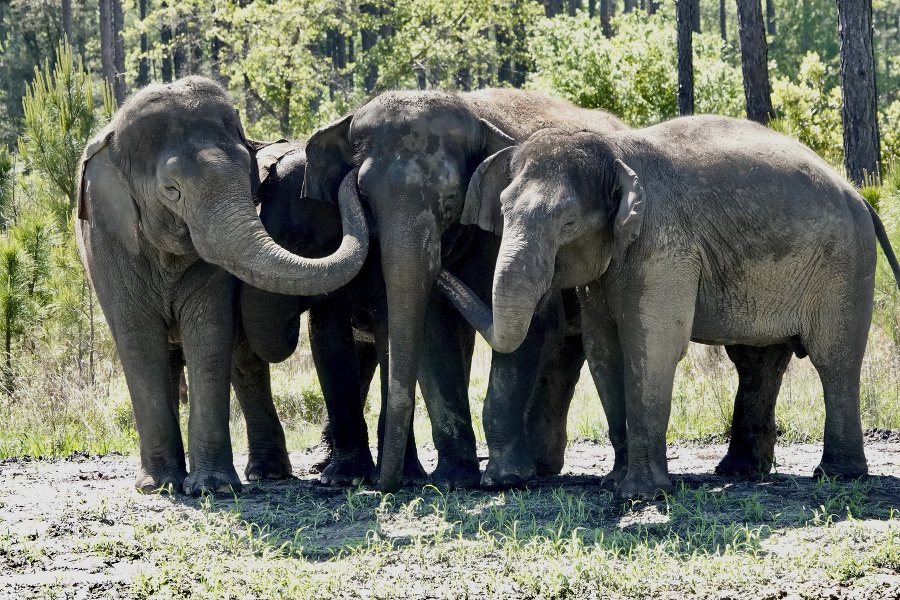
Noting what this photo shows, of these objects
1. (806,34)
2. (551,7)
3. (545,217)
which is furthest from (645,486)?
(806,34)

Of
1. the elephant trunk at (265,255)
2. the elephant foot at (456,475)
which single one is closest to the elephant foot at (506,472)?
the elephant foot at (456,475)

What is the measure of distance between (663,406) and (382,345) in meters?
1.98

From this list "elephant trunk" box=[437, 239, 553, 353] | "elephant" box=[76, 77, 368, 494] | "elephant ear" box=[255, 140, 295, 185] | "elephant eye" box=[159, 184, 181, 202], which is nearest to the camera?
"elephant trunk" box=[437, 239, 553, 353]

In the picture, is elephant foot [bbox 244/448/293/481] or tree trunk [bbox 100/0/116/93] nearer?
elephant foot [bbox 244/448/293/481]

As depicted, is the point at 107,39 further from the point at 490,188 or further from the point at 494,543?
the point at 494,543

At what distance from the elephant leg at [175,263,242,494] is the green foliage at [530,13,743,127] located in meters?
15.3

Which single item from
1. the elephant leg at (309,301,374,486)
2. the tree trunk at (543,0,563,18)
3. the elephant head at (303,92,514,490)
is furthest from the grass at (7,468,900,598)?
the tree trunk at (543,0,563,18)

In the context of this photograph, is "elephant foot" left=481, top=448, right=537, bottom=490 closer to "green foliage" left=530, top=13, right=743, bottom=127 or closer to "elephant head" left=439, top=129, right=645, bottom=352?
"elephant head" left=439, top=129, right=645, bottom=352

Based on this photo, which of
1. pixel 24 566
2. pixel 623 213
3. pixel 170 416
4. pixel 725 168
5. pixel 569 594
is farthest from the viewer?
pixel 170 416

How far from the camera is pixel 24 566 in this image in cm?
590

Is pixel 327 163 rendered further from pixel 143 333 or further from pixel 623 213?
pixel 623 213

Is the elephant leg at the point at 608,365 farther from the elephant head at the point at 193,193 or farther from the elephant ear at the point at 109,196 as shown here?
the elephant ear at the point at 109,196

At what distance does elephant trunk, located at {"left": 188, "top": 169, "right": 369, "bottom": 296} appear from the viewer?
689 cm

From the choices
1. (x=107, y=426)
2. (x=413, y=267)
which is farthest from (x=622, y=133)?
(x=107, y=426)
